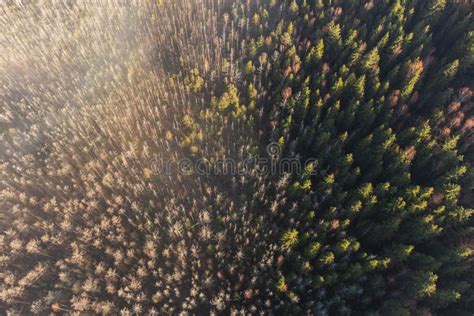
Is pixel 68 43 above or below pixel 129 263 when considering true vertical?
above

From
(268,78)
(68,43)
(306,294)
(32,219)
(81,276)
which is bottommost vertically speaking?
(306,294)

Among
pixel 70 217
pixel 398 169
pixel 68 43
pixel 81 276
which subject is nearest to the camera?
pixel 81 276

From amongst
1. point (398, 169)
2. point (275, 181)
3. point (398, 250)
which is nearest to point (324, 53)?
point (398, 169)

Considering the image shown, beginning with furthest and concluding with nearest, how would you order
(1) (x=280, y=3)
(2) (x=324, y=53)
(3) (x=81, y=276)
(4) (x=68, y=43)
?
(1) (x=280, y=3) < (2) (x=324, y=53) < (4) (x=68, y=43) < (3) (x=81, y=276)

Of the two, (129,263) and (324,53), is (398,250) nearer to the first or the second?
(129,263)

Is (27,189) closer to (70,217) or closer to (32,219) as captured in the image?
(32,219)

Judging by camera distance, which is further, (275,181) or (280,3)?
(280,3)
